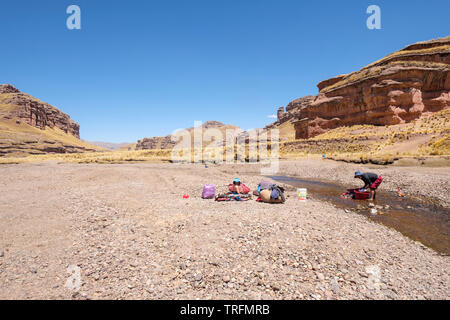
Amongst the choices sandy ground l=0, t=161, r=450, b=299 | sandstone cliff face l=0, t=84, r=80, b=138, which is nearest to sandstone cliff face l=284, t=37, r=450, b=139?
sandy ground l=0, t=161, r=450, b=299

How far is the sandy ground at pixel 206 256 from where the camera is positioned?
430cm

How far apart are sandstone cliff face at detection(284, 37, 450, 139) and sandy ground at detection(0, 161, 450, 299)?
57702 millimetres

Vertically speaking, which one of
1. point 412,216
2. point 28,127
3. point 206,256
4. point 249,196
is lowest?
point 412,216

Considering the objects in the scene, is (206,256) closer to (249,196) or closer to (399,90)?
(249,196)

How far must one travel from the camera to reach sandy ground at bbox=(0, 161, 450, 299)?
14.1ft

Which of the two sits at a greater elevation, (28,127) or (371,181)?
(28,127)

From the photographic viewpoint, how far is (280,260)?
17.3 feet

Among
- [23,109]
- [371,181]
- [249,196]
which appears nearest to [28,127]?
[23,109]

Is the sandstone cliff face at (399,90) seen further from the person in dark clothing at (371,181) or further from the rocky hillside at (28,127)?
the rocky hillside at (28,127)

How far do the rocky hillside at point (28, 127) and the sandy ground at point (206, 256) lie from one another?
105m

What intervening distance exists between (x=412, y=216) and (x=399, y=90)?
55577mm

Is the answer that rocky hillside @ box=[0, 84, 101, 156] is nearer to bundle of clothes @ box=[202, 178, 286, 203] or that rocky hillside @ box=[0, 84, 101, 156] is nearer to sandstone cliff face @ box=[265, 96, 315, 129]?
bundle of clothes @ box=[202, 178, 286, 203]

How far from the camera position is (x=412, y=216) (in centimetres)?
1038
